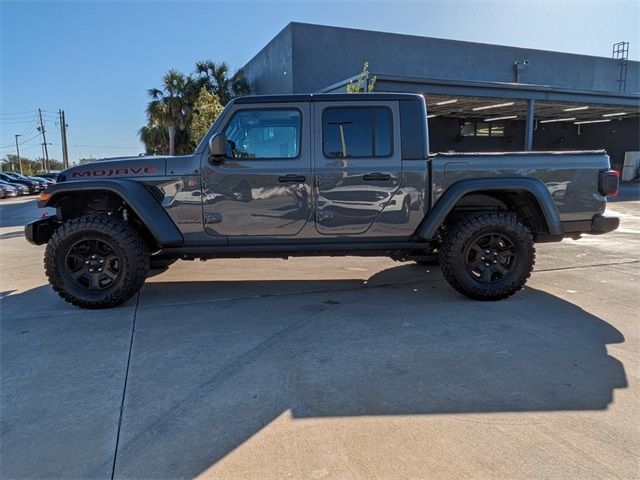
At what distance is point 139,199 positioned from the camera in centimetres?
432

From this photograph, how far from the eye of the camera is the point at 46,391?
2.87m

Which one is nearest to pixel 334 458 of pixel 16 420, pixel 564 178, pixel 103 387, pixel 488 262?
pixel 103 387

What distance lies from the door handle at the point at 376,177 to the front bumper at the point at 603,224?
7.38 feet

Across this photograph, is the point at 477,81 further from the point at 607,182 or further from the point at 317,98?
the point at 317,98

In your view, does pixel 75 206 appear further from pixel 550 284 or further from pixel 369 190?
pixel 550 284

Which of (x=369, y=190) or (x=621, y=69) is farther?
(x=621, y=69)

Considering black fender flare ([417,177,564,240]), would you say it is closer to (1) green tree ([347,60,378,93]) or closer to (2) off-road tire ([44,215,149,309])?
(2) off-road tire ([44,215,149,309])

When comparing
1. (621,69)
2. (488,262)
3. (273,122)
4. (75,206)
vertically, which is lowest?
(488,262)

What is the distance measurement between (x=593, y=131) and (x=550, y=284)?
110ft

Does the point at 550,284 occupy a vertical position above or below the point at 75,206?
below

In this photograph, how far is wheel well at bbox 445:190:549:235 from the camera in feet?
15.3

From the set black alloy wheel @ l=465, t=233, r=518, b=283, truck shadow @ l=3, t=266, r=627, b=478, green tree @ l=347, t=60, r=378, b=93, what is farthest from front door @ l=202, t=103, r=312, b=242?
green tree @ l=347, t=60, r=378, b=93

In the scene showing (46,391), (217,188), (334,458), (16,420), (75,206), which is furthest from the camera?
(75,206)

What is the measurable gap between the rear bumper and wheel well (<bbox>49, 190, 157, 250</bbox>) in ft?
0.37
